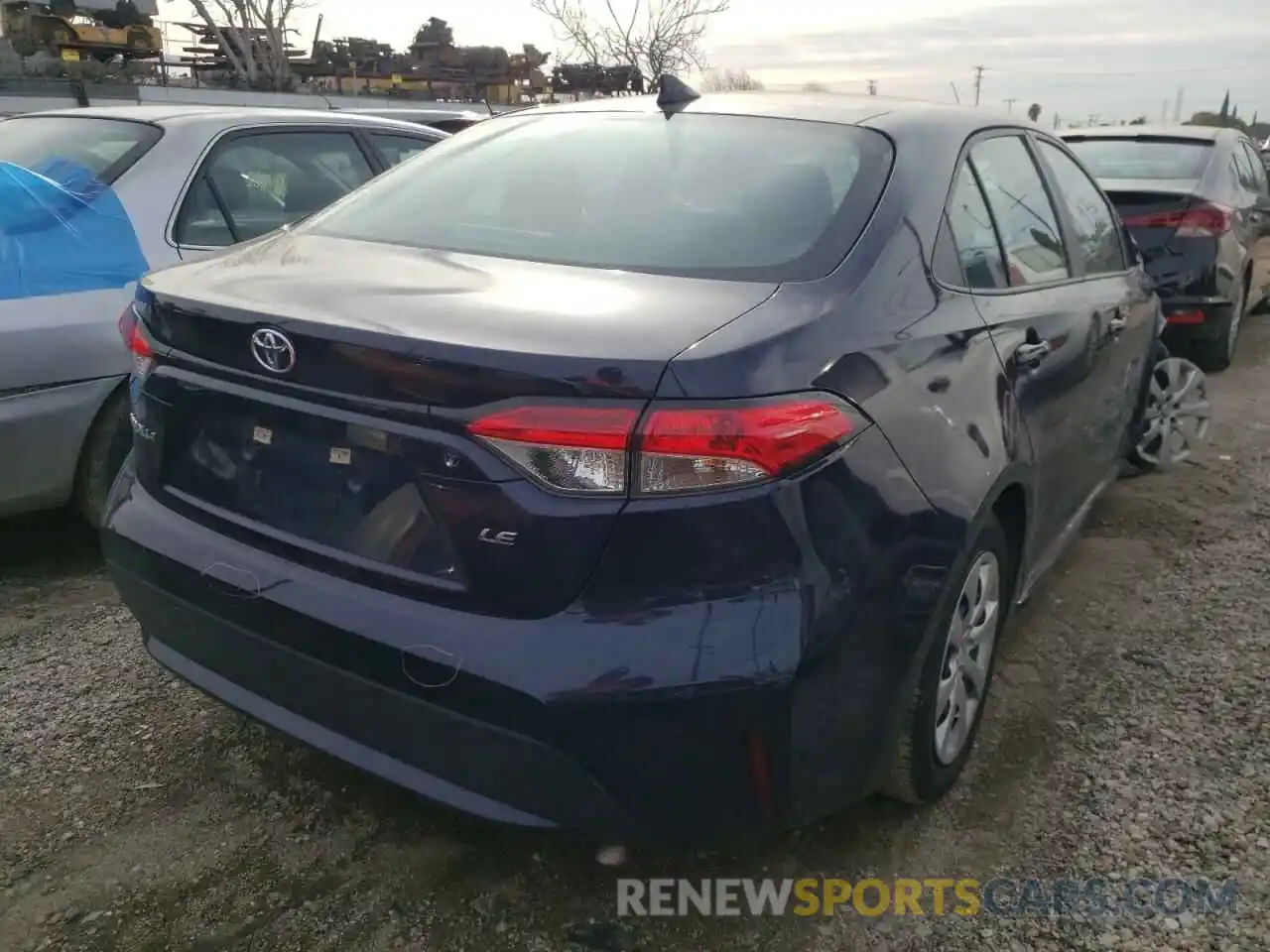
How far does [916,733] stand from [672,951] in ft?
2.22

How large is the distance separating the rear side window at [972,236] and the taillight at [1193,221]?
14.1 feet

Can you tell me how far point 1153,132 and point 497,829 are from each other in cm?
715

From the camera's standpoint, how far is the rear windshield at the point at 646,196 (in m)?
2.25

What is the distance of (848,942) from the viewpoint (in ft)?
7.09

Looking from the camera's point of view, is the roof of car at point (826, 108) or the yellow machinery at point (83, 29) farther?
the yellow machinery at point (83, 29)

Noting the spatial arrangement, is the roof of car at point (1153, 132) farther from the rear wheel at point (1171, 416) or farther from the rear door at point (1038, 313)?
the rear door at point (1038, 313)

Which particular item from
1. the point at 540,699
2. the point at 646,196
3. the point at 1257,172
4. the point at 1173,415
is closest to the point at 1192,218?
the point at 1173,415

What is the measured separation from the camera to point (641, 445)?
5.64 ft

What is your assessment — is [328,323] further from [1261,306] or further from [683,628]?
[1261,306]

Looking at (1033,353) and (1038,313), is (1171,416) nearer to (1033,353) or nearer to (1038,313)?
(1038,313)

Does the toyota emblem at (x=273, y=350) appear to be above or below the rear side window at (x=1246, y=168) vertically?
above

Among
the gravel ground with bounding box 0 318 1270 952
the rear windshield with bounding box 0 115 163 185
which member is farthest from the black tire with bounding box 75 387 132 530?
the rear windshield with bounding box 0 115 163 185

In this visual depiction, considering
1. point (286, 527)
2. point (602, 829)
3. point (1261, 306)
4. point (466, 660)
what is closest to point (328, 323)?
point (286, 527)

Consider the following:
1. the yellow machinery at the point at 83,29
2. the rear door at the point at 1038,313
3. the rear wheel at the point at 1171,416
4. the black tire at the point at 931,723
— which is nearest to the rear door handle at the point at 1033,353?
the rear door at the point at 1038,313
